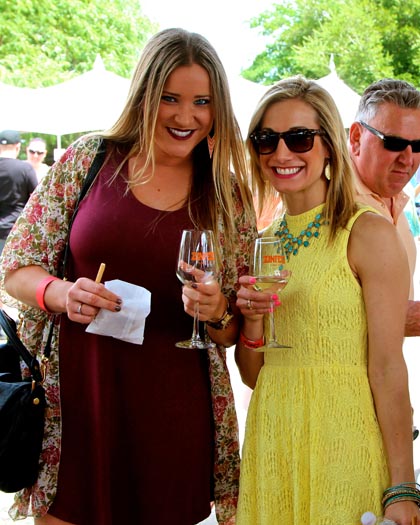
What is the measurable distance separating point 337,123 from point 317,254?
1.60 ft

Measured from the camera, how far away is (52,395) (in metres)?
2.49

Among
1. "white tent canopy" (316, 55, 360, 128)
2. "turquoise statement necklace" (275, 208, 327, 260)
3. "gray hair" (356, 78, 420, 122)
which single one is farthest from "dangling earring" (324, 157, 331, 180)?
"white tent canopy" (316, 55, 360, 128)

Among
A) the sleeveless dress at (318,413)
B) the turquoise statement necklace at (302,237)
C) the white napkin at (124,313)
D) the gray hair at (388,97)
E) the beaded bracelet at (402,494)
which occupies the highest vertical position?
the gray hair at (388,97)

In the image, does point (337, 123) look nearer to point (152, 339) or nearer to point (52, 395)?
point (152, 339)


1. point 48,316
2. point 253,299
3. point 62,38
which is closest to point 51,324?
point 48,316

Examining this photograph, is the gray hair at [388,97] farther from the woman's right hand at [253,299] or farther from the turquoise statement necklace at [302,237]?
the woman's right hand at [253,299]

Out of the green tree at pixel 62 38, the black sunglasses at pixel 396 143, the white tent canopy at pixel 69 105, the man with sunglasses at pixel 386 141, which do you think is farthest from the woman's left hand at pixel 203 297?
the green tree at pixel 62 38

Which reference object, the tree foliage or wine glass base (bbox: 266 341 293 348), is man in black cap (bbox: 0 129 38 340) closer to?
wine glass base (bbox: 266 341 293 348)

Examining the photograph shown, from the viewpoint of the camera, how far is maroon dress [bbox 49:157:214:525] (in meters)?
2.41

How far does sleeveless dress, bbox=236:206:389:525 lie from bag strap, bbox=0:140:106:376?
767 mm

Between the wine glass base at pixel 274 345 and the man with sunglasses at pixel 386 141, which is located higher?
the man with sunglasses at pixel 386 141

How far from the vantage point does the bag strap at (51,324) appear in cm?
239

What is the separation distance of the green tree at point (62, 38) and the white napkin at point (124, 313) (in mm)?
25061

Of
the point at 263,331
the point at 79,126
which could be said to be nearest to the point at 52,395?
the point at 263,331
